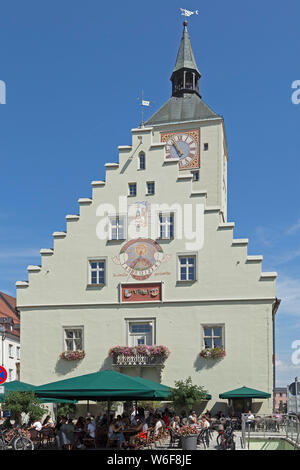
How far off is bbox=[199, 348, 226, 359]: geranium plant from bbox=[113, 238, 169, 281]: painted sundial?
519 cm

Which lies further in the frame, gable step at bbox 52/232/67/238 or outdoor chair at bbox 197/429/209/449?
gable step at bbox 52/232/67/238

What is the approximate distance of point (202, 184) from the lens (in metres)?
45.3

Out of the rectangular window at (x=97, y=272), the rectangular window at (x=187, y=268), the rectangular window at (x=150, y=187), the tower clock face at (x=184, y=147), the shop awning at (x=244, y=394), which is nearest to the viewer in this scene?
the shop awning at (x=244, y=394)

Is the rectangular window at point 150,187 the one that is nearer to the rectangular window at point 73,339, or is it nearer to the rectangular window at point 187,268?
the rectangular window at point 187,268

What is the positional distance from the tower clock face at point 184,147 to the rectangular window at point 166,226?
321 inches

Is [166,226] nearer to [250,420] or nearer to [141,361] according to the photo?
[141,361]

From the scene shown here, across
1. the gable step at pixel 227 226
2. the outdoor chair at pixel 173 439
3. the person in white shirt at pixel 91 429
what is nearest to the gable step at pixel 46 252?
the gable step at pixel 227 226

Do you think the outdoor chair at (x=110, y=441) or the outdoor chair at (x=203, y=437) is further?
the outdoor chair at (x=203, y=437)

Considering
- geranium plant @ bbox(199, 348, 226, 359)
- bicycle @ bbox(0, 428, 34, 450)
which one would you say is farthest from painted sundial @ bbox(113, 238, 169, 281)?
bicycle @ bbox(0, 428, 34, 450)

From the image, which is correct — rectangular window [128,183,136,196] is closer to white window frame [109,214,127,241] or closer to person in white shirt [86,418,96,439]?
white window frame [109,214,127,241]

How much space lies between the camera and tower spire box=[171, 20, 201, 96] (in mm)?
53188

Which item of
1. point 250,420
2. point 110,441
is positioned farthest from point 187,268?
point 110,441

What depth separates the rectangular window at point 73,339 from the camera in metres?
38.0
